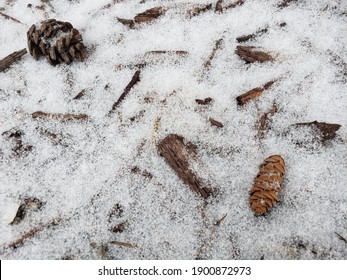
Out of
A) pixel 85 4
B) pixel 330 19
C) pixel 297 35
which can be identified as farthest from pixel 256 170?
pixel 85 4

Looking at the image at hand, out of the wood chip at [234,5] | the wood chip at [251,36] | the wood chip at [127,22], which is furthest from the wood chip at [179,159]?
the wood chip at [234,5]

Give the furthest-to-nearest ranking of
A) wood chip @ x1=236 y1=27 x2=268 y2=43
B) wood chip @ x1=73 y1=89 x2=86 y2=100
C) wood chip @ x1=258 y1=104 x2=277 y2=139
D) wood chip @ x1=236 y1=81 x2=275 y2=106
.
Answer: wood chip @ x1=236 y1=27 x2=268 y2=43, wood chip @ x1=73 y1=89 x2=86 y2=100, wood chip @ x1=236 y1=81 x2=275 y2=106, wood chip @ x1=258 y1=104 x2=277 y2=139

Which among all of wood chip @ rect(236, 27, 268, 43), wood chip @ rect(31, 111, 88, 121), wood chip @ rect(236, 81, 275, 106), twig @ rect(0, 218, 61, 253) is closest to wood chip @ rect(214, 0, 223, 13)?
wood chip @ rect(236, 27, 268, 43)

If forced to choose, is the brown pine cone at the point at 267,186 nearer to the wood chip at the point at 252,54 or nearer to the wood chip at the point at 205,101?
the wood chip at the point at 205,101

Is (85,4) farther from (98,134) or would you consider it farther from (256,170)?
Result: (256,170)

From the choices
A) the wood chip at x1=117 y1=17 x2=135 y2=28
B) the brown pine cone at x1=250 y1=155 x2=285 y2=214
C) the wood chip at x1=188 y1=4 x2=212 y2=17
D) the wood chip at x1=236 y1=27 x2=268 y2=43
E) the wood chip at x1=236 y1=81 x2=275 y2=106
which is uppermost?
the wood chip at x1=117 y1=17 x2=135 y2=28

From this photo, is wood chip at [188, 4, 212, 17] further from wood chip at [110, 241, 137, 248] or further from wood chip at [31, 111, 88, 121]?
wood chip at [110, 241, 137, 248]
